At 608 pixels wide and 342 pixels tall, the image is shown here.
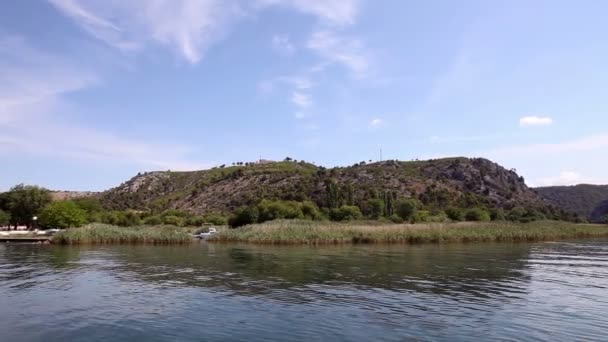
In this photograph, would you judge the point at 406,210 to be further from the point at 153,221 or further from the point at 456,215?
the point at 153,221

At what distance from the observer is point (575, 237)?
8344 cm

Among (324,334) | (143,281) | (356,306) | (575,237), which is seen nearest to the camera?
(324,334)

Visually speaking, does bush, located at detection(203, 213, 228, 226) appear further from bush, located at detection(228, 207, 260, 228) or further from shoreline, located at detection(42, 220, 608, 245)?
shoreline, located at detection(42, 220, 608, 245)

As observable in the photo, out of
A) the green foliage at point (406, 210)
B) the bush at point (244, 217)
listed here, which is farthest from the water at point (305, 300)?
the green foliage at point (406, 210)

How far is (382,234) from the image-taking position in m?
68.2

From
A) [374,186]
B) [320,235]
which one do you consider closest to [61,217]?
[320,235]

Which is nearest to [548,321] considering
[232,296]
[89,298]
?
[232,296]

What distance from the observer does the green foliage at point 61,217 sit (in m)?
99.9

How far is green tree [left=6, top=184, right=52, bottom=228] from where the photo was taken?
12144cm

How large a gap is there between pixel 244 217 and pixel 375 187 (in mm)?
67610

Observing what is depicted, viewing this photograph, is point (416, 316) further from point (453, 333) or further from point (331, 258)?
point (331, 258)

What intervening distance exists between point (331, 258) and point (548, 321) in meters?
26.9

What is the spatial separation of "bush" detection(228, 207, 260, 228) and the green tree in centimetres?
4735

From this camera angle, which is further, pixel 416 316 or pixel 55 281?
pixel 55 281
